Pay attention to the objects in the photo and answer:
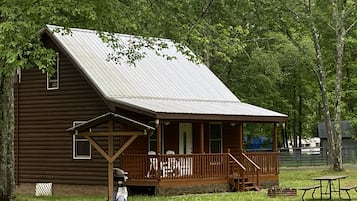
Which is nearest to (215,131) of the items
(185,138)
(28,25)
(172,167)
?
(185,138)

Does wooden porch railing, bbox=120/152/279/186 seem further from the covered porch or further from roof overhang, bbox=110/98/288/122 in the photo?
roof overhang, bbox=110/98/288/122

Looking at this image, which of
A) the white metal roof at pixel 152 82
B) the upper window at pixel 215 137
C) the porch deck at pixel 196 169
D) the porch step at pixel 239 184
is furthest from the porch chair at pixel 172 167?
the upper window at pixel 215 137

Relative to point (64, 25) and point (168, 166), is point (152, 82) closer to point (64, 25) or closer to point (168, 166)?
point (168, 166)

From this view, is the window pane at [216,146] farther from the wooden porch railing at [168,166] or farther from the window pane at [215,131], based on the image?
the wooden porch railing at [168,166]

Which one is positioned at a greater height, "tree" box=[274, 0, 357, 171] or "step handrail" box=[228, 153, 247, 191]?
"tree" box=[274, 0, 357, 171]

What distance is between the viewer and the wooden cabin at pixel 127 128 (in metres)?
23.1

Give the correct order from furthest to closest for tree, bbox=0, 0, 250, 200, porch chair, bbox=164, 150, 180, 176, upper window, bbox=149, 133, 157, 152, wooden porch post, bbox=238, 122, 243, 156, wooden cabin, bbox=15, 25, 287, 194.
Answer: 1. wooden porch post, bbox=238, 122, 243, 156
2. upper window, bbox=149, 133, 157, 152
3. wooden cabin, bbox=15, 25, 287, 194
4. porch chair, bbox=164, 150, 180, 176
5. tree, bbox=0, 0, 250, 200

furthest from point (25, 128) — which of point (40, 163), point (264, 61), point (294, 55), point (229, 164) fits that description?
point (294, 55)

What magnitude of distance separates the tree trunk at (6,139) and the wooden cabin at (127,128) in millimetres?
1860

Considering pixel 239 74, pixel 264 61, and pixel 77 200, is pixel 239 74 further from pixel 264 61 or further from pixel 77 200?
pixel 77 200

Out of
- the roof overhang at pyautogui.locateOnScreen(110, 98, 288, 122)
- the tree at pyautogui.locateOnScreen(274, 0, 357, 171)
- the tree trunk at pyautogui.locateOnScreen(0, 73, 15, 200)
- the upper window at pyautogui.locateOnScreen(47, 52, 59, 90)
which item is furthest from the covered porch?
the tree at pyautogui.locateOnScreen(274, 0, 357, 171)

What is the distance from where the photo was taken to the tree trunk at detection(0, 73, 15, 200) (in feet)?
67.9

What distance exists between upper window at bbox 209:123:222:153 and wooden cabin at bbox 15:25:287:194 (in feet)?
0.13

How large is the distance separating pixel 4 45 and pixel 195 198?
751cm
